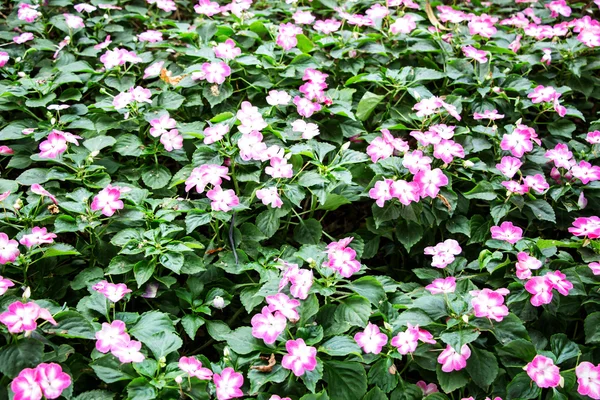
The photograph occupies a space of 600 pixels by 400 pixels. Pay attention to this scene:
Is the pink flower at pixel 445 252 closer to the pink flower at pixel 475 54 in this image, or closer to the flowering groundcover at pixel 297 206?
the flowering groundcover at pixel 297 206

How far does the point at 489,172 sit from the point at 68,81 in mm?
1943

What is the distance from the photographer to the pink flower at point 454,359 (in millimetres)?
1800

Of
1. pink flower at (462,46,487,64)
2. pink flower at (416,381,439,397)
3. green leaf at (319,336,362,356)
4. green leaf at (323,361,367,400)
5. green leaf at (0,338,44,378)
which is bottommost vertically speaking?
pink flower at (416,381,439,397)

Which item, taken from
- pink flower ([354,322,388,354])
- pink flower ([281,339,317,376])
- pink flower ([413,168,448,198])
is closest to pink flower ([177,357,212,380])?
pink flower ([281,339,317,376])

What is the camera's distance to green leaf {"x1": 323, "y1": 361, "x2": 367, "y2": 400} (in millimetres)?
1795

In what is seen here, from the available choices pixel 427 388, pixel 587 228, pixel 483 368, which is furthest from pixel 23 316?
pixel 587 228

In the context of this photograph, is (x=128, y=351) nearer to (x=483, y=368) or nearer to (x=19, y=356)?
(x=19, y=356)

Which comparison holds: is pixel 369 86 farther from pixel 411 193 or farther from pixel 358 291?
pixel 358 291

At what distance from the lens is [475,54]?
2885 millimetres

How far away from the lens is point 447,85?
2.90 m

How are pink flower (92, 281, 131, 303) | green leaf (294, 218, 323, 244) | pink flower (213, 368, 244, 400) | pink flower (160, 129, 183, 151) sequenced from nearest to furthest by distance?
1. pink flower (213, 368, 244, 400)
2. pink flower (92, 281, 131, 303)
3. green leaf (294, 218, 323, 244)
4. pink flower (160, 129, 183, 151)

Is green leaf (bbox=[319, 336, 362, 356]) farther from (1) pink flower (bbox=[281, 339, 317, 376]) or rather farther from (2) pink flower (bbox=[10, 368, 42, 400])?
(2) pink flower (bbox=[10, 368, 42, 400])

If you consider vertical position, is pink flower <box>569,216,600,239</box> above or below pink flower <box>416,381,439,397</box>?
above

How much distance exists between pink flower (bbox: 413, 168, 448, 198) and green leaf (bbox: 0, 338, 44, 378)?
140 cm
